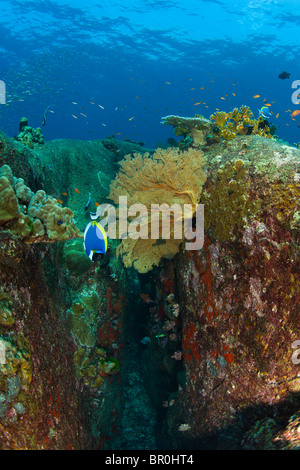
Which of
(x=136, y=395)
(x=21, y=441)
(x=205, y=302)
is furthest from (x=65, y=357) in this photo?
(x=136, y=395)

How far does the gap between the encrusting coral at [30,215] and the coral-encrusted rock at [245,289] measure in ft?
6.14

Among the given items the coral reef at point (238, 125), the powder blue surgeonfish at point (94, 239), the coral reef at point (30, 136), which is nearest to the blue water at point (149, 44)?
the coral reef at point (30, 136)

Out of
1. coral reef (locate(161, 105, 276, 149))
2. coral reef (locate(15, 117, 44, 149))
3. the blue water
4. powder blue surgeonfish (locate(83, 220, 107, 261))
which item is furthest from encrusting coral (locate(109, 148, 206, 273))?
the blue water

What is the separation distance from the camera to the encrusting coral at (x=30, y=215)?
7.06 ft

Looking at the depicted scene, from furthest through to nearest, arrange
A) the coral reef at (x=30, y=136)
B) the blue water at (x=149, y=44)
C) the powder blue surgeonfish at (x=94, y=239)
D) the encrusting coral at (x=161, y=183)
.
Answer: the blue water at (x=149, y=44)
the coral reef at (x=30, y=136)
the encrusting coral at (x=161, y=183)
the powder blue surgeonfish at (x=94, y=239)

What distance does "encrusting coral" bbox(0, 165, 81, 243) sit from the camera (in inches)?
84.7

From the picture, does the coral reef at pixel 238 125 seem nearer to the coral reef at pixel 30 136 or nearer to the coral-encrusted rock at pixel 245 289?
the coral-encrusted rock at pixel 245 289

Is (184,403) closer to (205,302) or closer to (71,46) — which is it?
(205,302)

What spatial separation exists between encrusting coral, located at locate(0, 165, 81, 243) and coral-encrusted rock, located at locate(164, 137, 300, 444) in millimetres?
1870

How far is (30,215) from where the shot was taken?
2512 millimetres

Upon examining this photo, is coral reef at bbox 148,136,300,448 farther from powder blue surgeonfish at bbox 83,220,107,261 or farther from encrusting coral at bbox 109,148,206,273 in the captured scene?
powder blue surgeonfish at bbox 83,220,107,261

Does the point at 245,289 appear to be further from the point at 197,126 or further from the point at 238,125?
the point at 197,126

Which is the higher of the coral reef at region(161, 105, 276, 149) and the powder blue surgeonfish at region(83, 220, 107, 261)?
the coral reef at region(161, 105, 276, 149)

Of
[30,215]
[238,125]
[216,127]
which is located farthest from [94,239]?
[238,125]
